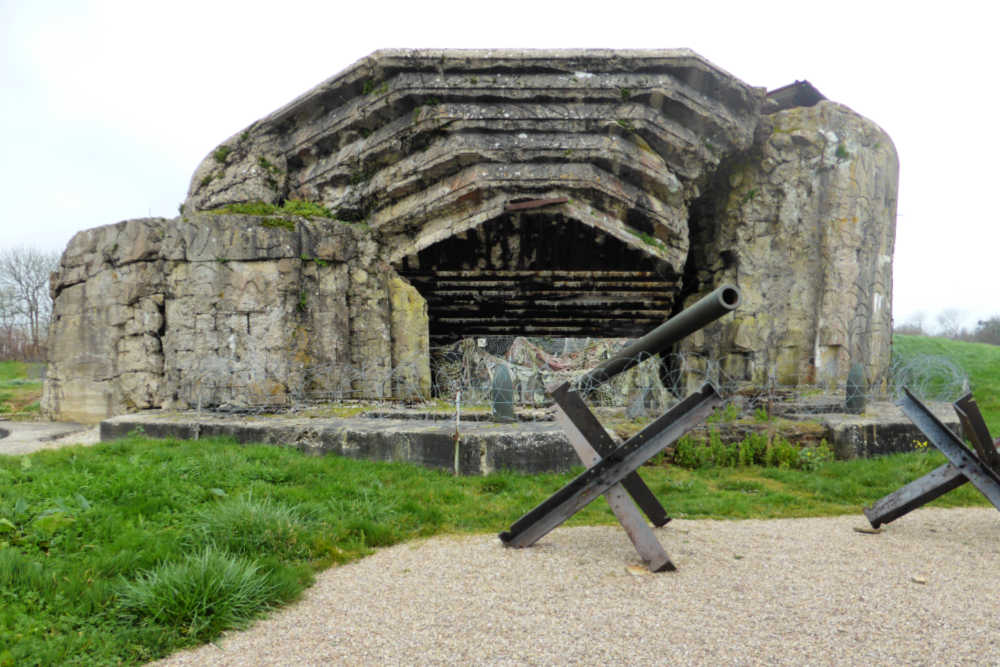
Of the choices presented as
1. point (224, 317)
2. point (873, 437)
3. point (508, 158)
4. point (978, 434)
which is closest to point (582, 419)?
point (978, 434)

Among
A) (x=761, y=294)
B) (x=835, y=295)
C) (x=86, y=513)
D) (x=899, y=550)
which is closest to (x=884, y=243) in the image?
(x=835, y=295)

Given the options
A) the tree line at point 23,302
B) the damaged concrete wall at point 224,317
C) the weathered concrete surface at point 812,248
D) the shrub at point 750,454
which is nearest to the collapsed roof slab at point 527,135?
the weathered concrete surface at point 812,248

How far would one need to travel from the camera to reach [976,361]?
17.8 metres

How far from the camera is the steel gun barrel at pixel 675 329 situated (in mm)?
3891

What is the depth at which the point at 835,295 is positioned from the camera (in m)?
8.19

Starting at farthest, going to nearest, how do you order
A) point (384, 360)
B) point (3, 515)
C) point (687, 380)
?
point (687, 380) → point (384, 360) → point (3, 515)

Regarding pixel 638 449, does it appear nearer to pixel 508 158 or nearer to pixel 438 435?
pixel 438 435

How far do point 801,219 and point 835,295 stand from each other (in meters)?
1.21

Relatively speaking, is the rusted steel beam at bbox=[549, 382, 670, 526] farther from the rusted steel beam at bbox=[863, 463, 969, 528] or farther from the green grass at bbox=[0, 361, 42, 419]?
the green grass at bbox=[0, 361, 42, 419]

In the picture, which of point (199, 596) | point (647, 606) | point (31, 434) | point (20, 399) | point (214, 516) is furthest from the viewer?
point (20, 399)

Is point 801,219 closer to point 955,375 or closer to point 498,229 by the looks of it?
point 955,375

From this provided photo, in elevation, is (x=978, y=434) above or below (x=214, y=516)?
above

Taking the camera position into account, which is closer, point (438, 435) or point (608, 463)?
point (608, 463)

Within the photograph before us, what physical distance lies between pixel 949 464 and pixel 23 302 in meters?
36.8
